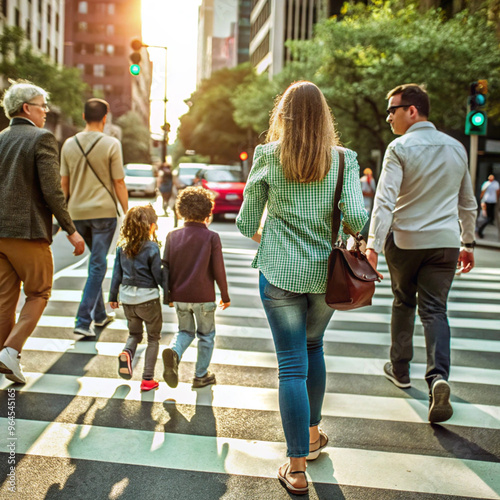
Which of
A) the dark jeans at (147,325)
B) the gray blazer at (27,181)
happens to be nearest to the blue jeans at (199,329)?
the dark jeans at (147,325)

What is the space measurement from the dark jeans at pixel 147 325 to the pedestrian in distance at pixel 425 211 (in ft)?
5.11

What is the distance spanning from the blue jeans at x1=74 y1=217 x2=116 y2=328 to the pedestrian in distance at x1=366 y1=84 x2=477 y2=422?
8.76ft

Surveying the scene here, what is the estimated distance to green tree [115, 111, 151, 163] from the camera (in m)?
81.2

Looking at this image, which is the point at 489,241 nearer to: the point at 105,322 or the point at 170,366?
the point at 105,322

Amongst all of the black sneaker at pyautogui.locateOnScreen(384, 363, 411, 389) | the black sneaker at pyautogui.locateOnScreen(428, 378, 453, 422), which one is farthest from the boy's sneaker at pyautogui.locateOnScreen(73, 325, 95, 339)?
the black sneaker at pyautogui.locateOnScreen(428, 378, 453, 422)

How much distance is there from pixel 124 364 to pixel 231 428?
0.98 meters

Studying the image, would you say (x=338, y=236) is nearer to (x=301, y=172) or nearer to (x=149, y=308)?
(x=301, y=172)

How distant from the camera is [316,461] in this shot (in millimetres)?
3406

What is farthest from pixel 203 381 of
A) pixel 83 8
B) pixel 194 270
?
pixel 83 8

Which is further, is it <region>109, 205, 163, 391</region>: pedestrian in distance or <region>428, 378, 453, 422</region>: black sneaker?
<region>109, 205, 163, 391</region>: pedestrian in distance

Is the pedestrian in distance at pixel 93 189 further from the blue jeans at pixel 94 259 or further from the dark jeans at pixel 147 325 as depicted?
the dark jeans at pixel 147 325

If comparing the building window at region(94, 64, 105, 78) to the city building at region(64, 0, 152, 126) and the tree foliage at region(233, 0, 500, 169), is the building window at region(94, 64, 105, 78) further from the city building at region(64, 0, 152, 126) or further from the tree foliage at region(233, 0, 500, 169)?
the tree foliage at region(233, 0, 500, 169)

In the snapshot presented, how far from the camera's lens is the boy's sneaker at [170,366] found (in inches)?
168

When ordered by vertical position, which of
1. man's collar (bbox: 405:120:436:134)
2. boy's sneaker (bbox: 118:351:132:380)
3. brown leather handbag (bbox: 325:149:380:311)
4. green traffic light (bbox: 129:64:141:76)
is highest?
green traffic light (bbox: 129:64:141:76)
